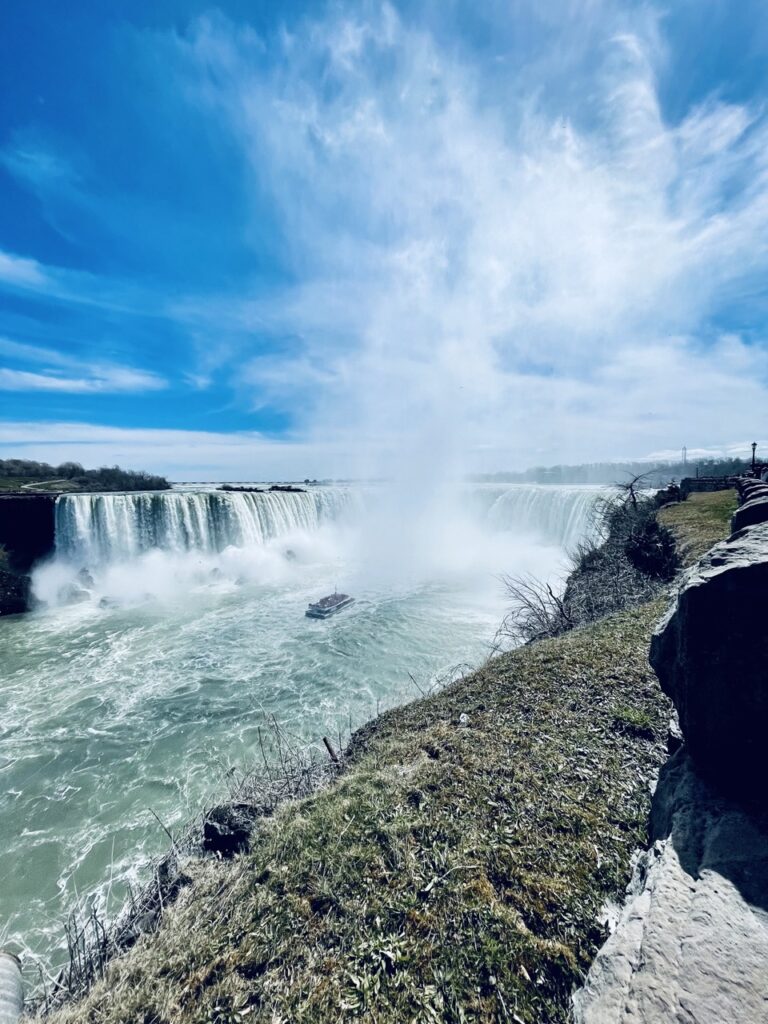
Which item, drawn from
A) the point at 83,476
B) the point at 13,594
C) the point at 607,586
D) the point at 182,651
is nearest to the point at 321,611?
the point at 182,651

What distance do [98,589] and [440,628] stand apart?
64.6ft

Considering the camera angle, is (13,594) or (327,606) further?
(13,594)

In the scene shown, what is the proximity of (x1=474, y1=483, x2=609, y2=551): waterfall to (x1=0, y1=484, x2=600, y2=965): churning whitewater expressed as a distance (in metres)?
0.20

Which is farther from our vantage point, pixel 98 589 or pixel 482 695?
pixel 98 589

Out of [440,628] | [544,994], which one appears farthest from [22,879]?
[440,628]

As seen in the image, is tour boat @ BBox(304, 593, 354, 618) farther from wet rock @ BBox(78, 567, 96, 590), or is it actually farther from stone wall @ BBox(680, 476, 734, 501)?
stone wall @ BBox(680, 476, 734, 501)

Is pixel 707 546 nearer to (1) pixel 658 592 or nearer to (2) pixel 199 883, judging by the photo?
(1) pixel 658 592

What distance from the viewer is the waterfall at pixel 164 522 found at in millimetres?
23906

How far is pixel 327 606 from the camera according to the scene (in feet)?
59.5

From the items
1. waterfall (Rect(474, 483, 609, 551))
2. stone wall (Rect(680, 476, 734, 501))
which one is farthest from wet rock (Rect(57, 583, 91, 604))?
stone wall (Rect(680, 476, 734, 501))

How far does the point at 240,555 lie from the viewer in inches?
1067

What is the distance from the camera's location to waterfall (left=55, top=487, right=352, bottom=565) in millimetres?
23906

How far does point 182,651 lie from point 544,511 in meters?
29.8

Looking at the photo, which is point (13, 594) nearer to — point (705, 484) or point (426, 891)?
point (426, 891)
